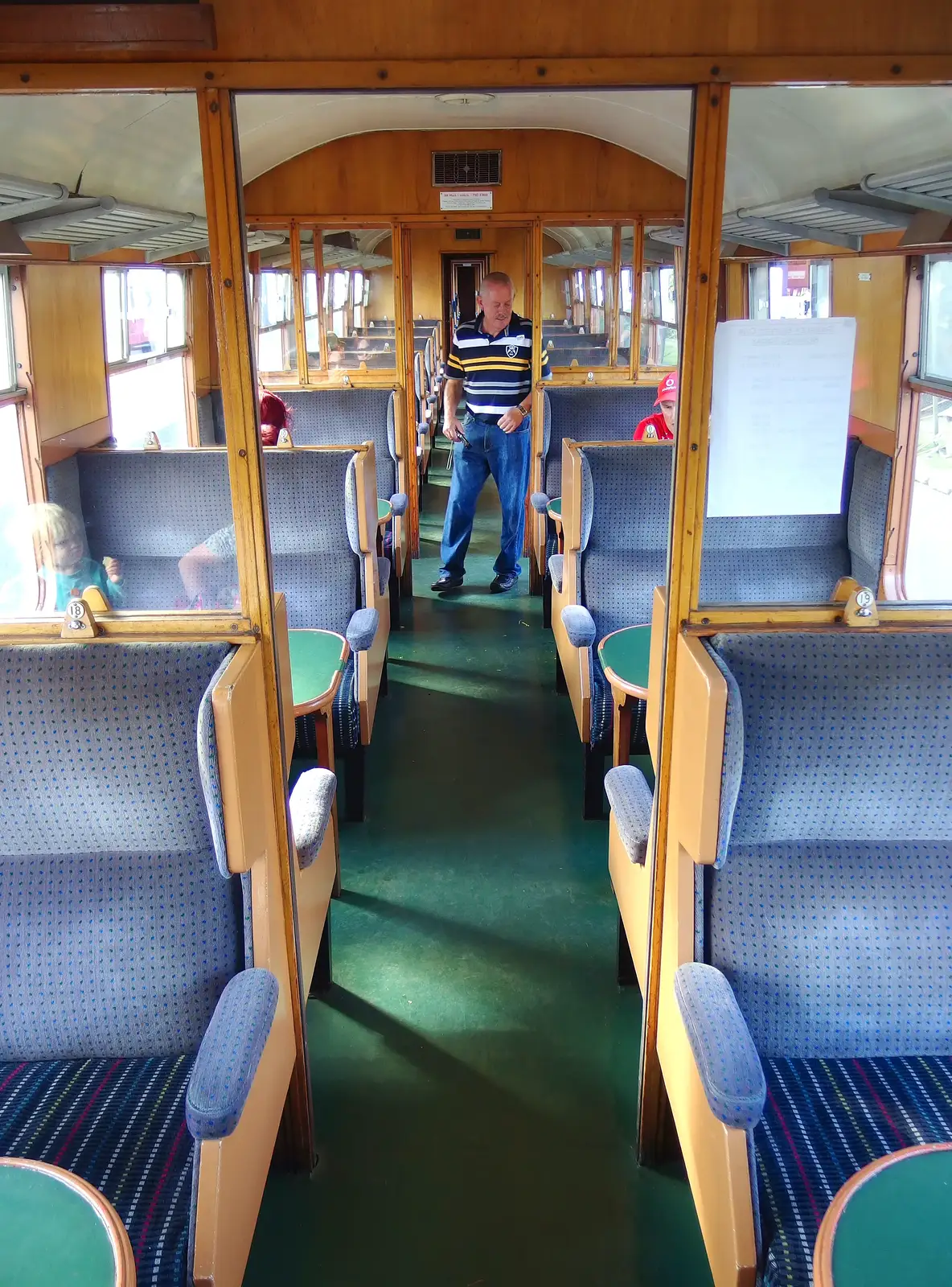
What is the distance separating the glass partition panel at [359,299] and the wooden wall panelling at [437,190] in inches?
9.8

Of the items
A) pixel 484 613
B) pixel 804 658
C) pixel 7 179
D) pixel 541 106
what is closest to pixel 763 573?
pixel 804 658

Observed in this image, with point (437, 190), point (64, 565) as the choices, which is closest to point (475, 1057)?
point (64, 565)

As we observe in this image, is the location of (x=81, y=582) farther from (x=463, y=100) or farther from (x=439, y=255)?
(x=439, y=255)

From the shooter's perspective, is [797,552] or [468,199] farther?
[468,199]

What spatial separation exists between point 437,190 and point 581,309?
1.50 meters

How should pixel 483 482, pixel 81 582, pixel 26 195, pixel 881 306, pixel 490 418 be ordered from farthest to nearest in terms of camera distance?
pixel 483 482 < pixel 490 418 < pixel 881 306 < pixel 26 195 < pixel 81 582

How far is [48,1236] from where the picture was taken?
1.36 metres

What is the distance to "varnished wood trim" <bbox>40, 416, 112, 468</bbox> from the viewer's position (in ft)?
10.9

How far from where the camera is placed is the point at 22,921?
198 cm

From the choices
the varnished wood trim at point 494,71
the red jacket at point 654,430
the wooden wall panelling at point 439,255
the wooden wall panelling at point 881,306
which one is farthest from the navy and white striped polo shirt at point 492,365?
the wooden wall panelling at point 439,255

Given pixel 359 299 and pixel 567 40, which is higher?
pixel 567 40

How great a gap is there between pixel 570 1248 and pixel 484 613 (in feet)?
14.6

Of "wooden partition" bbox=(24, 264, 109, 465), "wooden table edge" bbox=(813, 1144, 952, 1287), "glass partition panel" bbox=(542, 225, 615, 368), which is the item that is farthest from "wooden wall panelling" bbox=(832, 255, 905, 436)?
"glass partition panel" bbox=(542, 225, 615, 368)

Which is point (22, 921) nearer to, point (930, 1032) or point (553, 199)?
point (930, 1032)
